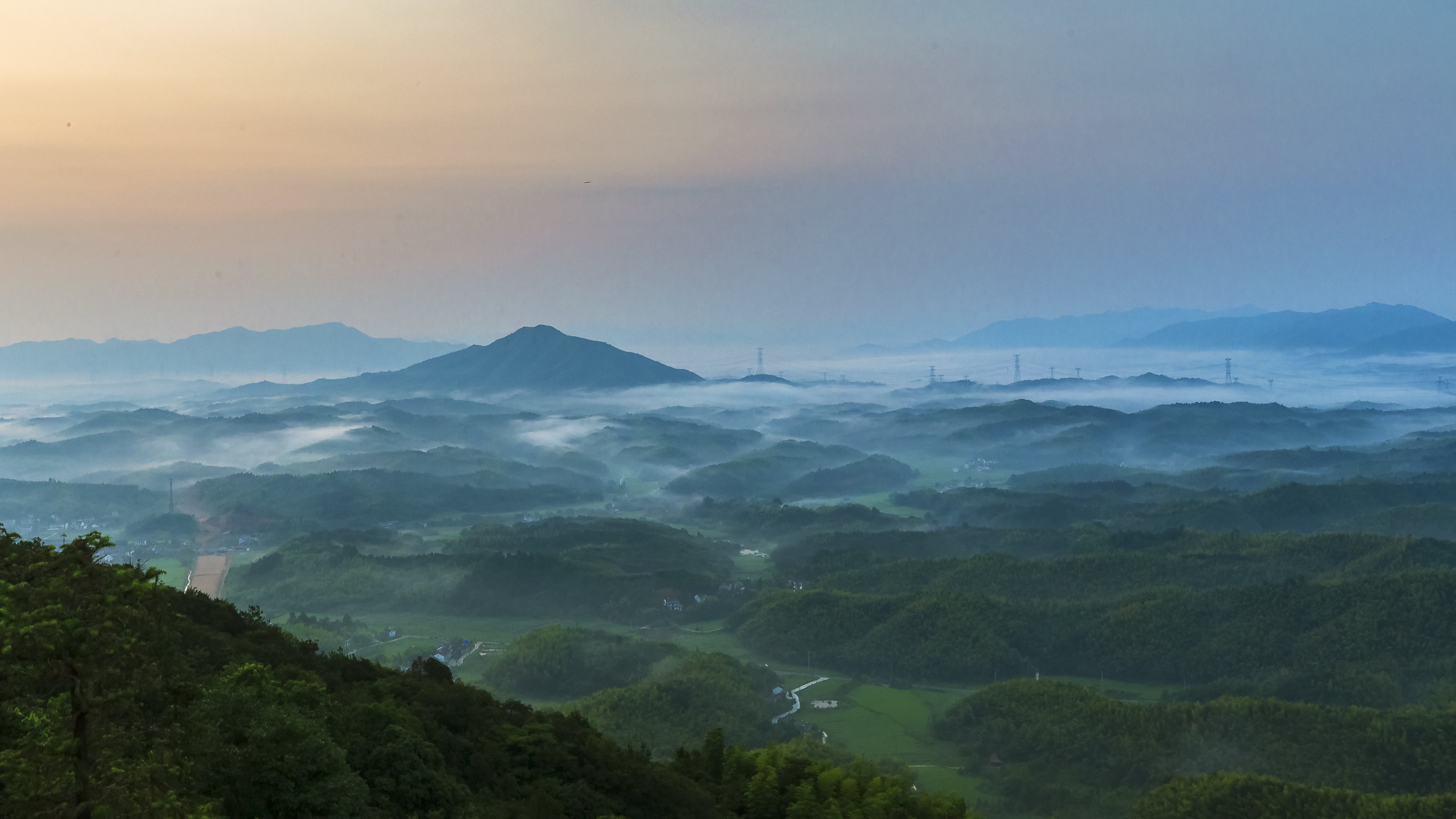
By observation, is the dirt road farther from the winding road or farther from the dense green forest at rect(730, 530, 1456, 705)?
the winding road

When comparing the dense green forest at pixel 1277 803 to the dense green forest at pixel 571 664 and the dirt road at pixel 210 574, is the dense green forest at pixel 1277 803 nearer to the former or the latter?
the dense green forest at pixel 571 664

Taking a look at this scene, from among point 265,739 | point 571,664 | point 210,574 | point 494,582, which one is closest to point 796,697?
point 571,664

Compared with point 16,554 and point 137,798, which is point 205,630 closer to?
point 16,554

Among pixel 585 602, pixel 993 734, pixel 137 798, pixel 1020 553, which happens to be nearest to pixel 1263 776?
pixel 993 734

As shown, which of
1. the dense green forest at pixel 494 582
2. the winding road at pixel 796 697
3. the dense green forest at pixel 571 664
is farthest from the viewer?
the dense green forest at pixel 494 582

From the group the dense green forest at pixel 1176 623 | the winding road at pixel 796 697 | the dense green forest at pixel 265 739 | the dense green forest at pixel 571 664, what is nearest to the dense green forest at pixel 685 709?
the winding road at pixel 796 697

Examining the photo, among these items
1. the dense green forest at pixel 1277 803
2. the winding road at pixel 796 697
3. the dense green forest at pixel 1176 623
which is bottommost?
the winding road at pixel 796 697

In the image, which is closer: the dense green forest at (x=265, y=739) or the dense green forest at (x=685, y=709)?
the dense green forest at (x=265, y=739)

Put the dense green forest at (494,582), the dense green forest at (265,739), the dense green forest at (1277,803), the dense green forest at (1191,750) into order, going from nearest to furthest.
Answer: the dense green forest at (265,739) → the dense green forest at (1277,803) → the dense green forest at (1191,750) → the dense green forest at (494,582)

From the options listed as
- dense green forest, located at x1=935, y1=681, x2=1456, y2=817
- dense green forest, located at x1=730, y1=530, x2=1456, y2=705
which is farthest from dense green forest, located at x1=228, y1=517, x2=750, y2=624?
dense green forest, located at x1=935, y1=681, x2=1456, y2=817
